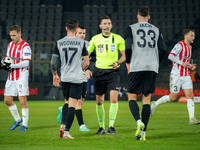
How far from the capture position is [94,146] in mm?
4199

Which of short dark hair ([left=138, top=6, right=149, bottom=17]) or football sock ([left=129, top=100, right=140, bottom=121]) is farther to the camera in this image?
short dark hair ([left=138, top=6, right=149, bottom=17])

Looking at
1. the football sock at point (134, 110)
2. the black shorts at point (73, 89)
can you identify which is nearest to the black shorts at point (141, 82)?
the football sock at point (134, 110)

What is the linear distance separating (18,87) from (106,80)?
5.81 feet

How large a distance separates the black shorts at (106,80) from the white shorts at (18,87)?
147 centimetres

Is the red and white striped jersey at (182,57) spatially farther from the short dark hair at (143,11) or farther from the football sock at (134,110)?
the football sock at (134,110)

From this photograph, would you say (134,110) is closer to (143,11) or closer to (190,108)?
(143,11)

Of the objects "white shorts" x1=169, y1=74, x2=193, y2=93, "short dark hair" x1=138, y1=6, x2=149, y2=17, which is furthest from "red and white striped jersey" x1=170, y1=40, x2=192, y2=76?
"short dark hair" x1=138, y1=6, x2=149, y2=17

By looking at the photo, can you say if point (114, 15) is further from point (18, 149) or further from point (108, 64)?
point (18, 149)

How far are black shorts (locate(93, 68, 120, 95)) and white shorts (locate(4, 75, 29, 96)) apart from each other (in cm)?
147

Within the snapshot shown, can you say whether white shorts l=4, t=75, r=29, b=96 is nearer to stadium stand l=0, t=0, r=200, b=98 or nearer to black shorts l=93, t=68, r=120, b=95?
black shorts l=93, t=68, r=120, b=95

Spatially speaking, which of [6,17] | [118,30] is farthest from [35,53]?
[118,30]

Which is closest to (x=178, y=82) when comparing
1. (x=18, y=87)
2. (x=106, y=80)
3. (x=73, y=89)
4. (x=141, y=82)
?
(x=106, y=80)

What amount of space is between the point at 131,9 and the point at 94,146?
1999cm

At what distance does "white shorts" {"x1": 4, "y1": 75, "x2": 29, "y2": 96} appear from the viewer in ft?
19.8
